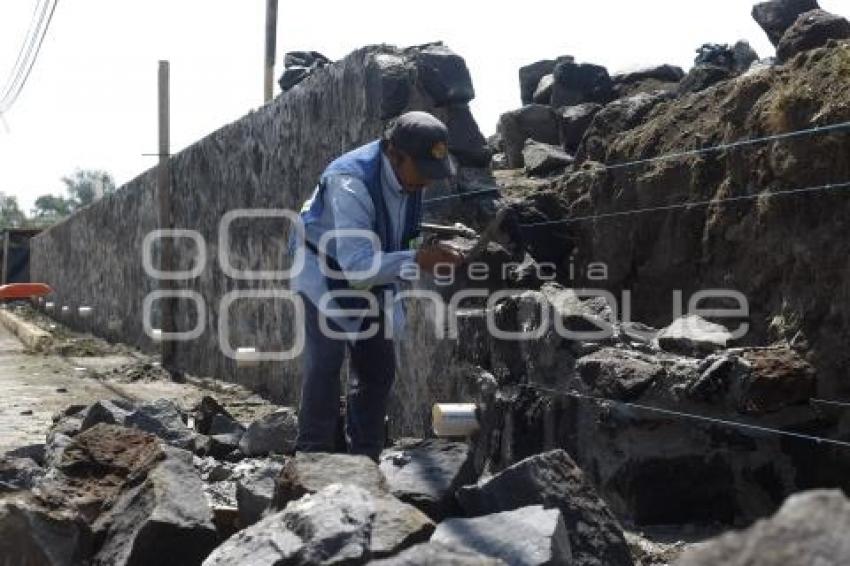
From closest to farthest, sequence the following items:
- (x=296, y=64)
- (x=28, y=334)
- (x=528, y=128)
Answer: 1. (x=528, y=128)
2. (x=296, y=64)
3. (x=28, y=334)

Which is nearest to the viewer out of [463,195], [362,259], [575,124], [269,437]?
[362,259]

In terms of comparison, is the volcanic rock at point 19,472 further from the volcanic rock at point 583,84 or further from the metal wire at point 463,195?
the volcanic rock at point 583,84

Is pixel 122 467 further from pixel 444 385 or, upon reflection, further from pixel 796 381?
pixel 796 381

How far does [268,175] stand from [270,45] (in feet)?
20.0

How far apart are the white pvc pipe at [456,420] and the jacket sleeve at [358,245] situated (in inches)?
43.8

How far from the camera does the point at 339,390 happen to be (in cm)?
390

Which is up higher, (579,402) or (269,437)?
(579,402)

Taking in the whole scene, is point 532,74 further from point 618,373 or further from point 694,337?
point 618,373

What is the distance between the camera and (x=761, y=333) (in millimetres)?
4020

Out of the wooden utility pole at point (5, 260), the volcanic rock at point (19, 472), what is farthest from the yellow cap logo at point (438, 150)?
the wooden utility pole at point (5, 260)

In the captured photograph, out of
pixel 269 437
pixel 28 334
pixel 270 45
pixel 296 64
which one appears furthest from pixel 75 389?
pixel 28 334

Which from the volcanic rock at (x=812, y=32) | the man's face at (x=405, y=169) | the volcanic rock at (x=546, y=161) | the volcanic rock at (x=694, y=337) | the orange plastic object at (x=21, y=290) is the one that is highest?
the volcanic rock at (x=812, y=32)

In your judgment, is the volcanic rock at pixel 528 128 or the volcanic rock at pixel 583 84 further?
the volcanic rock at pixel 583 84

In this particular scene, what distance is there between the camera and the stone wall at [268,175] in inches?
216
